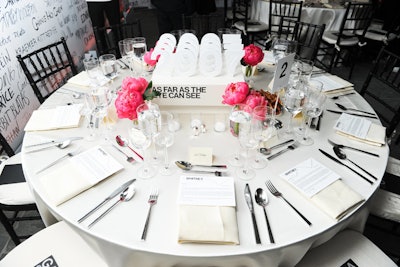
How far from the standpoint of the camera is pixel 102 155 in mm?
1256

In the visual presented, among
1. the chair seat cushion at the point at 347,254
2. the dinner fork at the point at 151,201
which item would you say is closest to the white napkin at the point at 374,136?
the chair seat cushion at the point at 347,254

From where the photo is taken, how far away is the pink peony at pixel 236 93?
1.25 meters

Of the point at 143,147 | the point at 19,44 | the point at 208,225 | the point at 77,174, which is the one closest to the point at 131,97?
the point at 143,147

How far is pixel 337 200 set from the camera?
1.04 meters

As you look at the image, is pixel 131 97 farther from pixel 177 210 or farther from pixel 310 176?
pixel 310 176

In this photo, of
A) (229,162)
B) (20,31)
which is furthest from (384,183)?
(20,31)

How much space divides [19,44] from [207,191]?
2.42m

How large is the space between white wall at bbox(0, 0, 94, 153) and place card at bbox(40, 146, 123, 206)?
1.49 metres

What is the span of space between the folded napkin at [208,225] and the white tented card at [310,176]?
29cm

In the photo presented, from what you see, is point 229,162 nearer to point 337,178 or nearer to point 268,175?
point 268,175

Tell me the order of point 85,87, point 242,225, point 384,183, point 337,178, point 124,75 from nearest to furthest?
point 242,225 → point 337,178 → point 384,183 → point 85,87 → point 124,75

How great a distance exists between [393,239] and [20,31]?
3368mm

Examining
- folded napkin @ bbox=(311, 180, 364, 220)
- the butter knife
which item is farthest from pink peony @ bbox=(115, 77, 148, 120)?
folded napkin @ bbox=(311, 180, 364, 220)

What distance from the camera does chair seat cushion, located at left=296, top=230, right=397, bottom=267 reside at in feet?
3.82
